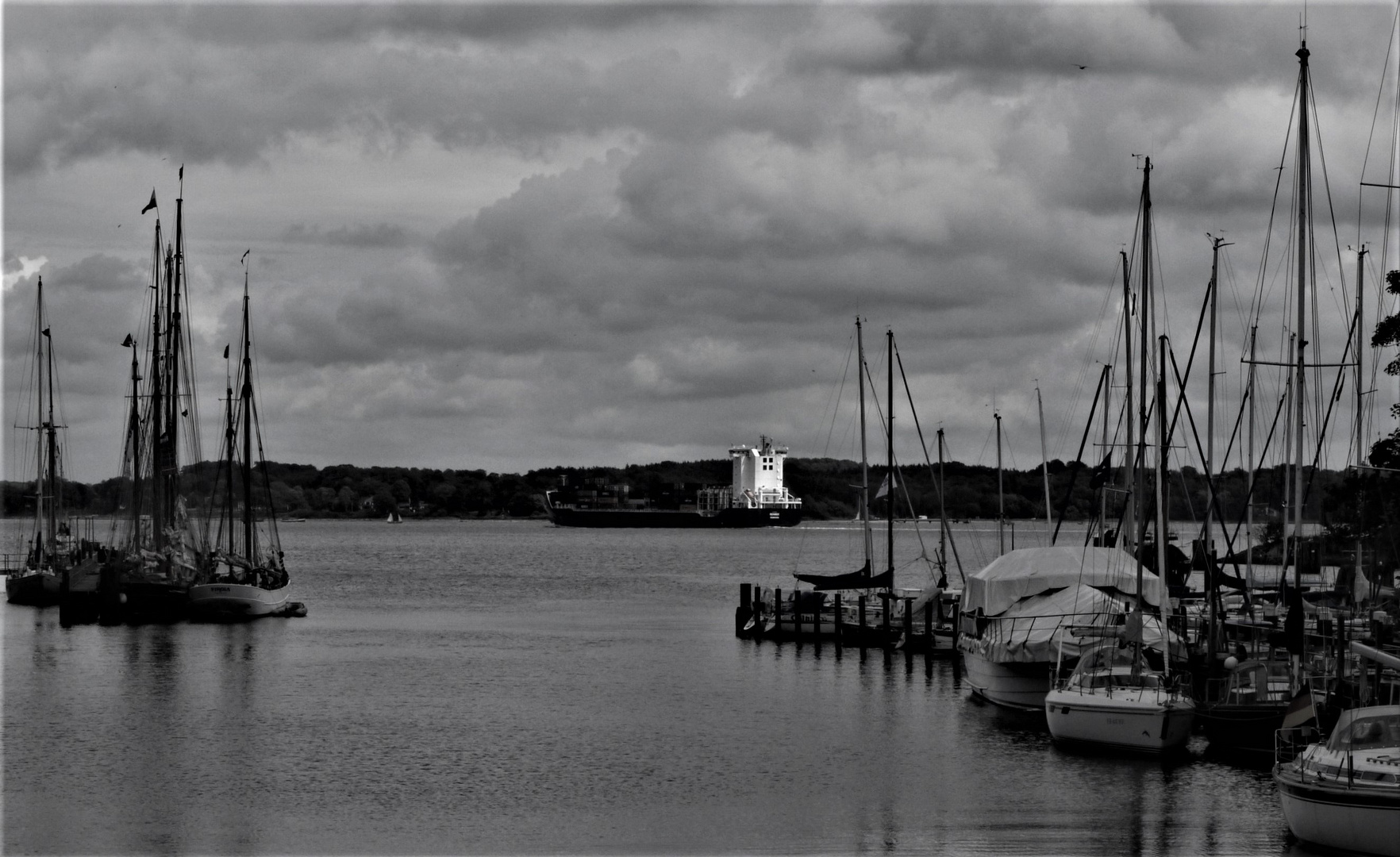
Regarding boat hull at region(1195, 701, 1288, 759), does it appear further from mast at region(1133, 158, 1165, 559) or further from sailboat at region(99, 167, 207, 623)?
sailboat at region(99, 167, 207, 623)

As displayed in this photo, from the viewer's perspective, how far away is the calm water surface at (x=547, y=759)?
26.3 m

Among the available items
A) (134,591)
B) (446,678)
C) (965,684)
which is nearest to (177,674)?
(446,678)

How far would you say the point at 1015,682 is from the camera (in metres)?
40.0

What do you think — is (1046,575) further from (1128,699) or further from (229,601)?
(229,601)

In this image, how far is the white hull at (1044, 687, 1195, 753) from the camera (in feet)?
104

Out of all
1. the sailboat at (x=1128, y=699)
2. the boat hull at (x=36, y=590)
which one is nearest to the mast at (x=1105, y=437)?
the sailboat at (x=1128, y=699)

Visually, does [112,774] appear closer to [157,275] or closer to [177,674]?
[177,674]

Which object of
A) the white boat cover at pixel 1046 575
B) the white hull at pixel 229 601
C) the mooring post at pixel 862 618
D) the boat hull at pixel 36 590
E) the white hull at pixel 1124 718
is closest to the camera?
the white hull at pixel 1124 718

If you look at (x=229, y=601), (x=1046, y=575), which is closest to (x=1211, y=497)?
(x=1046, y=575)

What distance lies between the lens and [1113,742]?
107ft

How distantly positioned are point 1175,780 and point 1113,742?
95.5 inches

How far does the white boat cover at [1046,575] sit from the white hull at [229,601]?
1394 inches

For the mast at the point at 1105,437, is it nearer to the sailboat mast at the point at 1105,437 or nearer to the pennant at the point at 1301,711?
the sailboat mast at the point at 1105,437

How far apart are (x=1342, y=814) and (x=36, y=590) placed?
67.1 metres
